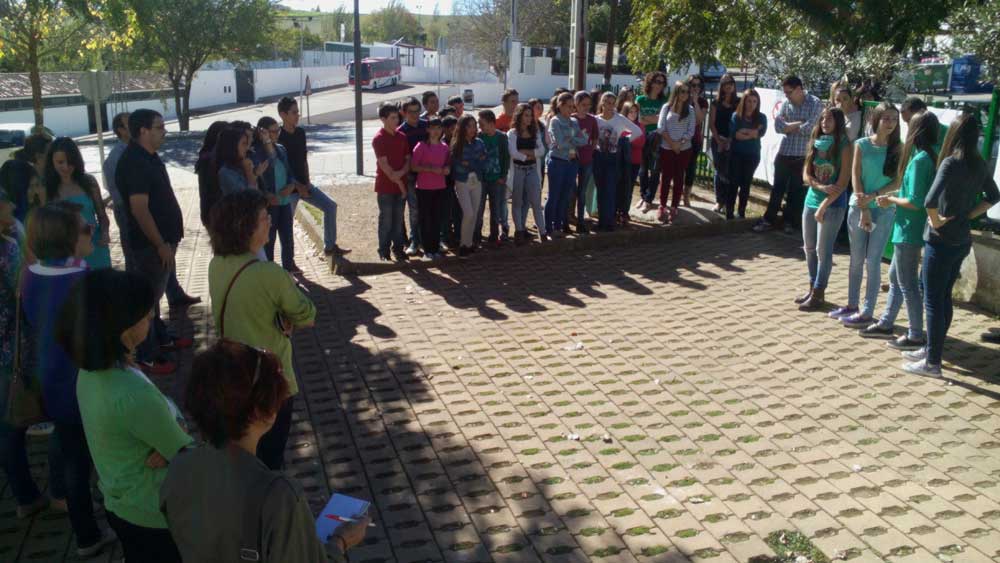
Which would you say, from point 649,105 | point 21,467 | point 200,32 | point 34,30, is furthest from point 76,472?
point 200,32

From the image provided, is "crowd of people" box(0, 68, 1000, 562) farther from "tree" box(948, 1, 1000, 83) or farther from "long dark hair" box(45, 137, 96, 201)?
"tree" box(948, 1, 1000, 83)

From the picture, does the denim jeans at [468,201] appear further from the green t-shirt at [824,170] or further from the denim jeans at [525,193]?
the green t-shirt at [824,170]

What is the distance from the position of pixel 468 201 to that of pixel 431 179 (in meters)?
0.51

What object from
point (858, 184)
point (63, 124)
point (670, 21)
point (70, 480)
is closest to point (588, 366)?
point (858, 184)

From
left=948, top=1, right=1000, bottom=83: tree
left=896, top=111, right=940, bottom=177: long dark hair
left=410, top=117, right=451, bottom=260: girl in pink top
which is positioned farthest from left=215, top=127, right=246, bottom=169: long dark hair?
left=948, top=1, right=1000, bottom=83: tree

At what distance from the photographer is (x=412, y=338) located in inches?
296

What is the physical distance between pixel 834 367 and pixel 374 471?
3.68 m

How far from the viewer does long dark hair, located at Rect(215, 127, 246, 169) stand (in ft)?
22.2

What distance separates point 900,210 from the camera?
6652 millimetres

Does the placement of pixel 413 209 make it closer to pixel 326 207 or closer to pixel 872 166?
pixel 326 207

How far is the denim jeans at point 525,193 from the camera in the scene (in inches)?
395

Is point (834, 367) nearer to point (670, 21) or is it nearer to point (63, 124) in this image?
point (670, 21)

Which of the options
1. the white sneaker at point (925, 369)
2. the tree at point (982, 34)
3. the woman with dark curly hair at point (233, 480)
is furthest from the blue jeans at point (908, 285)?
the tree at point (982, 34)

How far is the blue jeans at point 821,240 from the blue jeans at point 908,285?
83 centimetres
